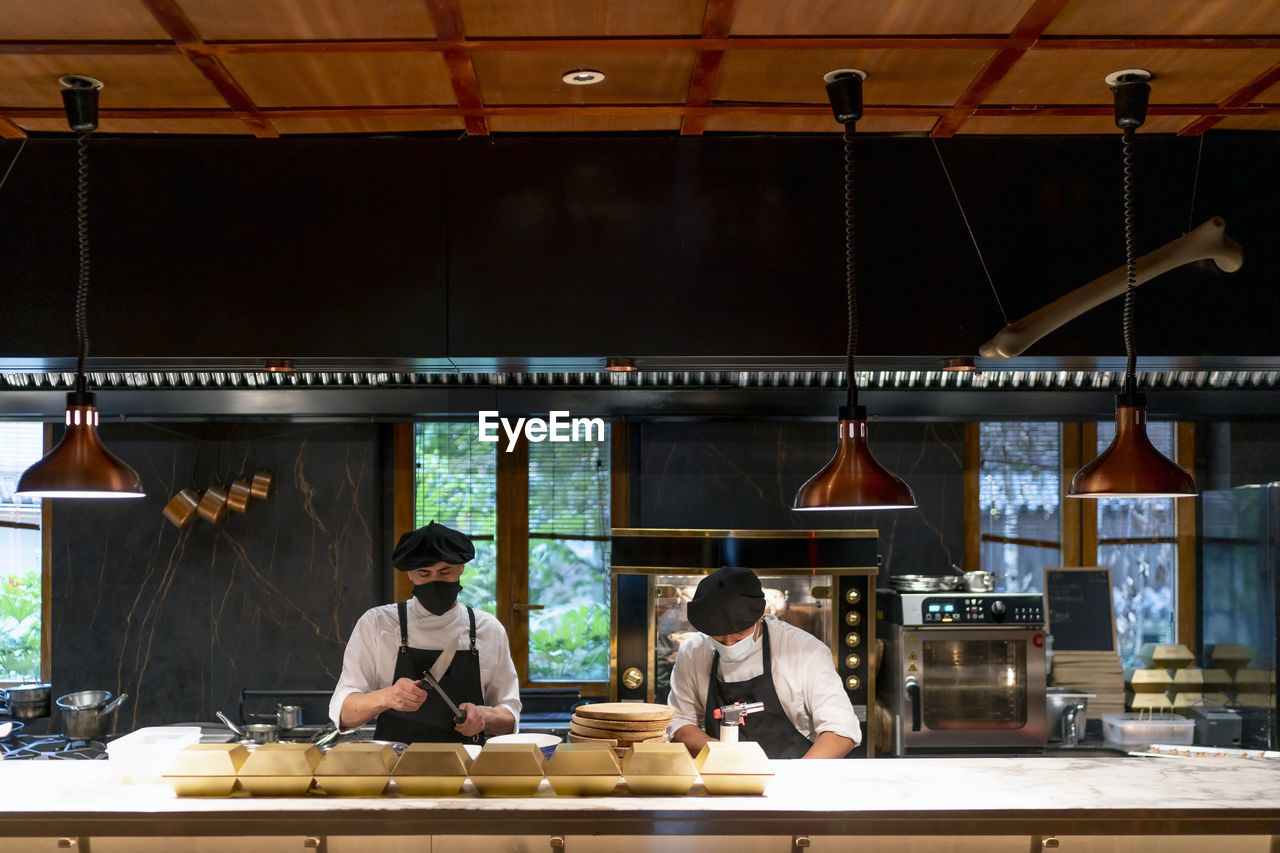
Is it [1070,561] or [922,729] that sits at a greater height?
[1070,561]

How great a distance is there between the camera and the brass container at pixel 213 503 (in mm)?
5824

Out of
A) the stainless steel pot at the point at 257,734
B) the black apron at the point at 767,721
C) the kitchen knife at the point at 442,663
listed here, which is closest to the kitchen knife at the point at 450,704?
the kitchen knife at the point at 442,663

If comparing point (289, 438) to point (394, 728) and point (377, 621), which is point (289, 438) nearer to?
point (377, 621)

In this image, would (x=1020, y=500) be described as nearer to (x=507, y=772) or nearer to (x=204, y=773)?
(x=507, y=772)

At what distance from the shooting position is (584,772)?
262 cm

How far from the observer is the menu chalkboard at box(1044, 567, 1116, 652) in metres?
5.83

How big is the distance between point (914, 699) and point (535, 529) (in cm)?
220

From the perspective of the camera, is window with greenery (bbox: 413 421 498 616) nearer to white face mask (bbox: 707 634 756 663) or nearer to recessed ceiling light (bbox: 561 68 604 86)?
white face mask (bbox: 707 634 756 663)

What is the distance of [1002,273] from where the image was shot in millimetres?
3258

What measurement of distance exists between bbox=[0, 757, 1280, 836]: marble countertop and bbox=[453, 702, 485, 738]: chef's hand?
153cm

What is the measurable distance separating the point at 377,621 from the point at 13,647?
2.84 m

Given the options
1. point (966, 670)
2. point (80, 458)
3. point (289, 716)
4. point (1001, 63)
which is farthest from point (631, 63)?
point (966, 670)

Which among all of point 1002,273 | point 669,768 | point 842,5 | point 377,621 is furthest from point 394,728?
point 842,5

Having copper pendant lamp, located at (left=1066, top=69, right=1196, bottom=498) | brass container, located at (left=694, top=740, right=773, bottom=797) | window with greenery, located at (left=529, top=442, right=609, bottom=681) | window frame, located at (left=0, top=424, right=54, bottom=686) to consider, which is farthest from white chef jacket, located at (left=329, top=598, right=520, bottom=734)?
copper pendant lamp, located at (left=1066, top=69, right=1196, bottom=498)
